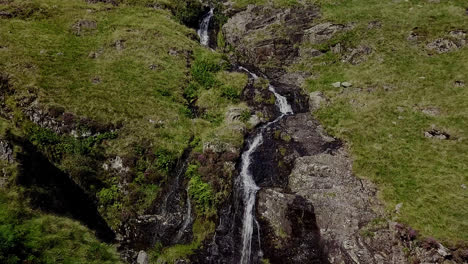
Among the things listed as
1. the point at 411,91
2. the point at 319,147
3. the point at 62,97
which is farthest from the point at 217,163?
the point at 411,91

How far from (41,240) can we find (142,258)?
10.3 meters

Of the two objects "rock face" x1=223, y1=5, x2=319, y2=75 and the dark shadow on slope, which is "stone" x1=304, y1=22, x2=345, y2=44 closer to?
"rock face" x1=223, y1=5, x2=319, y2=75

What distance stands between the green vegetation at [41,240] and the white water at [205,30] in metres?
41.2

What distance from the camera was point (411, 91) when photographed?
35750 mm

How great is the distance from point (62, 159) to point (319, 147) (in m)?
23.9

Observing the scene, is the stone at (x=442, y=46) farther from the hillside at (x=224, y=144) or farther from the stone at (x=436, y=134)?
the stone at (x=436, y=134)

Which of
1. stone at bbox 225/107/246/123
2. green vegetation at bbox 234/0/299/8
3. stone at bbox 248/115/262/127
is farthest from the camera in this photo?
green vegetation at bbox 234/0/299/8

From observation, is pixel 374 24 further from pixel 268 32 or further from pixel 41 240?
pixel 41 240

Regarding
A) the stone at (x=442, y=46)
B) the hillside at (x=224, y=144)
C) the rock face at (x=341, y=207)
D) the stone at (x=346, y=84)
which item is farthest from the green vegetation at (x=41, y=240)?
the stone at (x=442, y=46)

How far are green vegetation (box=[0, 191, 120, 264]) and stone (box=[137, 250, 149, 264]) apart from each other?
7.01 meters

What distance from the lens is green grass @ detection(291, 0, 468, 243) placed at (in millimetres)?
23750

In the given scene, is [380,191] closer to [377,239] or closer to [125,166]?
[377,239]

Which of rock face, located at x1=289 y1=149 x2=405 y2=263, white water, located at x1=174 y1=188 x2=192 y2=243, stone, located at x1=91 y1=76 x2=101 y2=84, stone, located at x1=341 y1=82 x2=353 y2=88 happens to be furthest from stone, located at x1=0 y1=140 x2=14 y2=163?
stone, located at x1=341 y1=82 x2=353 y2=88

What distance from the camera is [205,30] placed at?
182 feet
